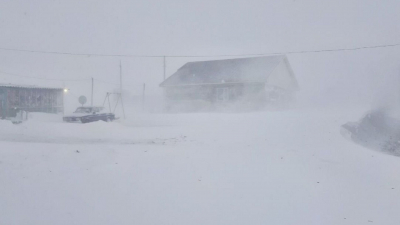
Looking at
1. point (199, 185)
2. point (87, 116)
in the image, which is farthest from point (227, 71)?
point (199, 185)

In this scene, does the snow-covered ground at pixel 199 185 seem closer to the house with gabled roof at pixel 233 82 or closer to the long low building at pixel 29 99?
the long low building at pixel 29 99

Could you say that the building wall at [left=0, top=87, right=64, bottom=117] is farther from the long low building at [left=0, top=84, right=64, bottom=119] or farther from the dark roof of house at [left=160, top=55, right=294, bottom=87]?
the dark roof of house at [left=160, top=55, right=294, bottom=87]

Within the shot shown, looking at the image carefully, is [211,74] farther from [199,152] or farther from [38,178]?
[38,178]

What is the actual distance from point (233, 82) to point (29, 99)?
16855mm

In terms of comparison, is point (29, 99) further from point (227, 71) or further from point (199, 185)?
point (199, 185)

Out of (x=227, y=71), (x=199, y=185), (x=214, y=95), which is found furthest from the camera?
(x=227, y=71)

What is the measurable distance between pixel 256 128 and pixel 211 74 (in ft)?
59.9

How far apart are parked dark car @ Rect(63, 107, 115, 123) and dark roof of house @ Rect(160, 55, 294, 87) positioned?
11.9 metres

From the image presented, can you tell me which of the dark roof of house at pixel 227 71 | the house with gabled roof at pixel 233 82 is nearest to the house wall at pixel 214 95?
the house with gabled roof at pixel 233 82

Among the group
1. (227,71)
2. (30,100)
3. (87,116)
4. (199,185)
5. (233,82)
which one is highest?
(227,71)

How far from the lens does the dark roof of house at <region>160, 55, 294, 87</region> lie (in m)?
27.4

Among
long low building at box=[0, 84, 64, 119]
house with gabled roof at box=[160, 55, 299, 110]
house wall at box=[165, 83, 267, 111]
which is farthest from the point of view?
house with gabled roof at box=[160, 55, 299, 110]

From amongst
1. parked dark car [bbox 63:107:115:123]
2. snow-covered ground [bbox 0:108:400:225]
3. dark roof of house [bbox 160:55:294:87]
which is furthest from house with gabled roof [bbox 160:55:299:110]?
snow-covered ground [bbox 0:108:400:225]

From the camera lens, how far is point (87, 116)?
1792 cm
